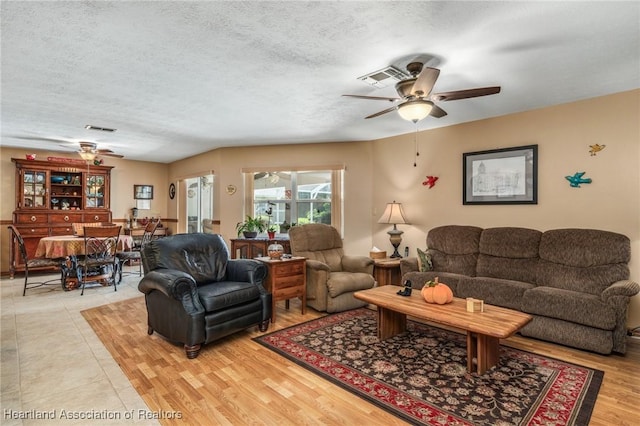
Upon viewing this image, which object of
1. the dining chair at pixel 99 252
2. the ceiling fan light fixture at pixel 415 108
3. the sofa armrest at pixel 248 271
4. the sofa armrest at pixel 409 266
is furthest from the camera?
the dining chair at pixel 99 252

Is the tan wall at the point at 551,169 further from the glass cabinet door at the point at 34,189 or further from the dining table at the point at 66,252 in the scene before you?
the glass cabinet door at the point at 34,189

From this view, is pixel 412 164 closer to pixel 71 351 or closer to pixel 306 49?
pixel 306 49

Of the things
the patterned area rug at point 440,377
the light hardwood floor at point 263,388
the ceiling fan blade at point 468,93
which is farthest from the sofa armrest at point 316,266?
the ceiling fan blade at point 468,93

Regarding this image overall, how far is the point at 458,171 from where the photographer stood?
464 centimetres

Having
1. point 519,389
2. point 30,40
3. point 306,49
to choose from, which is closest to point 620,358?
point 519,389

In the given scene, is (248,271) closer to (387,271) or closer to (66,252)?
(387,271)

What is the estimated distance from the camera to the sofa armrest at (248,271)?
3428mm

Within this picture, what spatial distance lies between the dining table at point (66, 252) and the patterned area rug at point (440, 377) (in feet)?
11.5

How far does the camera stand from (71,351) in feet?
9.55

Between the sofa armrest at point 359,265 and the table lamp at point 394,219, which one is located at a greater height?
the table lamp at point 394,219

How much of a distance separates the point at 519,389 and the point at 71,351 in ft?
11.6

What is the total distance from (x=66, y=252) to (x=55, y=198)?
254 cm

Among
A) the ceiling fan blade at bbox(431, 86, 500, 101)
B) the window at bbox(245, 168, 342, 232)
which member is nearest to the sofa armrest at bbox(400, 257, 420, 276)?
the window at bbox(245, 168, 342, 232)

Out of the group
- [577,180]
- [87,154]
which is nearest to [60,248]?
[87,154]
